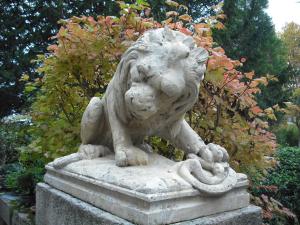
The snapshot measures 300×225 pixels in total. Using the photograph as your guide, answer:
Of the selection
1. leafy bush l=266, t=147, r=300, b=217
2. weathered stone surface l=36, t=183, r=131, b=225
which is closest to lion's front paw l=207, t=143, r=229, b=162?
weathered stone surface l=36, t=183, r=131, b=225

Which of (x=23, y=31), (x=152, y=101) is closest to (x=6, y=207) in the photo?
(x=152, y=101)

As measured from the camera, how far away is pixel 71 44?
3352mm

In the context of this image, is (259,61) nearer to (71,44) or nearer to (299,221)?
(299,221)

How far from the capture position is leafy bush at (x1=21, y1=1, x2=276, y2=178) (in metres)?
3.08

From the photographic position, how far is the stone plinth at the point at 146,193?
1.70 metres

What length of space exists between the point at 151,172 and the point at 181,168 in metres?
0.17

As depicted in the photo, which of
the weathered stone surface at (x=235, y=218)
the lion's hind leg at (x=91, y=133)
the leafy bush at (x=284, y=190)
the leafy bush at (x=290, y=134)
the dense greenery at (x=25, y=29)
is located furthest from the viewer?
the leafy bush at (x=290, y=134)

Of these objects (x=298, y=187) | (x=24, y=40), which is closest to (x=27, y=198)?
(x=298, y=187)

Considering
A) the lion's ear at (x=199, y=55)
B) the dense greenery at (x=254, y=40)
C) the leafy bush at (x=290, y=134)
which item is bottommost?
the leafy bush at (x=290, y=134)

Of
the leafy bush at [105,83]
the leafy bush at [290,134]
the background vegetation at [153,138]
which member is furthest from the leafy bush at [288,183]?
the leafy bush at [290,134]

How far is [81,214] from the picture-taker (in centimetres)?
205

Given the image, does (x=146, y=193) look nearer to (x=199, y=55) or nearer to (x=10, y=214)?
(x=199, y=55)

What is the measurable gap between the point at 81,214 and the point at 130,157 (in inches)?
16.7

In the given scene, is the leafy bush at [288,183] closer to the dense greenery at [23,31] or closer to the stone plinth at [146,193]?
the stone plinth at [146,193]
